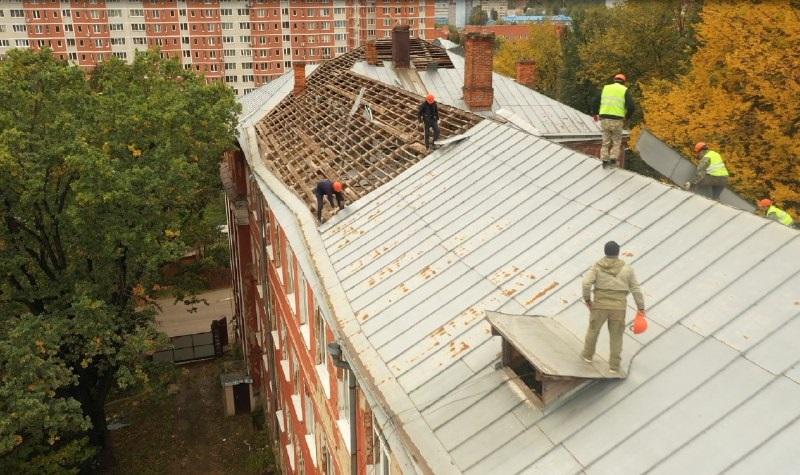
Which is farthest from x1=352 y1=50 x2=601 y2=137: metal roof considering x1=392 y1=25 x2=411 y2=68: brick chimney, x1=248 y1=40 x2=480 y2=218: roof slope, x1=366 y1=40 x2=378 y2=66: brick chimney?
x1=248 y1=40 x2=480 y2=218: roof slope

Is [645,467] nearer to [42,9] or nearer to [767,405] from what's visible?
[767,405]

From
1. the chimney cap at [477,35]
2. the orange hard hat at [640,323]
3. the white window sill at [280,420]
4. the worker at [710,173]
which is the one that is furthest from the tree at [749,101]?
the white window sill at [280,420]

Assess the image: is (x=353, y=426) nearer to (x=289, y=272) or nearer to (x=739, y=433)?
(x=739, y=433)

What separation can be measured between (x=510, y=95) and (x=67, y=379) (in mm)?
21089

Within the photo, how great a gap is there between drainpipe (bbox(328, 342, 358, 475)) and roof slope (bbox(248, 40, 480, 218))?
5.41 m

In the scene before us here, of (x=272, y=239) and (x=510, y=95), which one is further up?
(x=510, y=95)

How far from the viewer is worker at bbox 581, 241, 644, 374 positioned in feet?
24.4

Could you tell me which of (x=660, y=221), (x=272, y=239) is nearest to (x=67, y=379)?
(x=272, y=239)

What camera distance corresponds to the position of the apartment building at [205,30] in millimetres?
83562

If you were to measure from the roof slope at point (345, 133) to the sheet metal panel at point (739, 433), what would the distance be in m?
10.2

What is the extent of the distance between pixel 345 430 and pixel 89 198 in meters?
12.0

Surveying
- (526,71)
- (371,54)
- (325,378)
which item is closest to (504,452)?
(325,378)

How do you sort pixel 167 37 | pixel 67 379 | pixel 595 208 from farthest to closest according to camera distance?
pixel 167 37 < pixel 67 379 < pixel 595 208

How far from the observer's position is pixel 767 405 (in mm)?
6582
